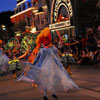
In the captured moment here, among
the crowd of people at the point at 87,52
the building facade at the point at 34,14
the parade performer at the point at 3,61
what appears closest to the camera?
the parade performer at the point at 3,61

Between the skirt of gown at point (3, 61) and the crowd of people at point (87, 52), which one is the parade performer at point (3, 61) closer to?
the skirt of gown at point (3, 61)

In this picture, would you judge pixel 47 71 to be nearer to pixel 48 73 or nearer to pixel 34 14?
pixel 48 73

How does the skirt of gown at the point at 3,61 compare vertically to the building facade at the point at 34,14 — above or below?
below

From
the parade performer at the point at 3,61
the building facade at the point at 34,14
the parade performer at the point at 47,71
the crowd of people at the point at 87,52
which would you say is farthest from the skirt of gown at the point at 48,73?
the building facade at the point at 34,14

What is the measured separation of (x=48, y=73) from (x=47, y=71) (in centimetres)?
6

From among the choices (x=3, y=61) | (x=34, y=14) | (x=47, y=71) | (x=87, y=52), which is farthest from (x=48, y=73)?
(x=34, y=14)

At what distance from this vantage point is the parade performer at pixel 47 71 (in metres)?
6.82

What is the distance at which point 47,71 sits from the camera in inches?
271

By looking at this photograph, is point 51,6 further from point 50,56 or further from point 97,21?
point 50,56

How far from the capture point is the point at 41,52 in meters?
7.14

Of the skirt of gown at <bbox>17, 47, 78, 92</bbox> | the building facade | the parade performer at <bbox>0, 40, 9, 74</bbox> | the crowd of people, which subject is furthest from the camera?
the building facade

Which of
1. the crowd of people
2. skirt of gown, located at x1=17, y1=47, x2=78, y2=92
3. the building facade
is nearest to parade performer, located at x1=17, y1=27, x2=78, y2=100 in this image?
skirt of gown, located at x1=17, y1=47, x2=78, y2=92

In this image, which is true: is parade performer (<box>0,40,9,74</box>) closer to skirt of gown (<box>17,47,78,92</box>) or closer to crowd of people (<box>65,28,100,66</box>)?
crowd of people (<box>65,28,100,66</box>)

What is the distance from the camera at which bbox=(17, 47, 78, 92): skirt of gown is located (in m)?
6.82
